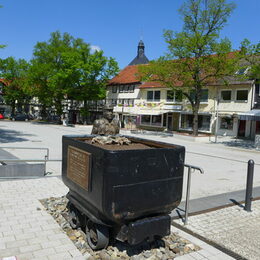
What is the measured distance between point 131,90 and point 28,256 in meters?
41.3

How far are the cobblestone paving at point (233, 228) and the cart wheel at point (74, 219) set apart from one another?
82.8 inches

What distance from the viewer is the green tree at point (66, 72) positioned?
40250mm

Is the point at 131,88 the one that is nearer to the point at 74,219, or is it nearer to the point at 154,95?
the point at 154,95

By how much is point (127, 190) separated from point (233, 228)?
2.83 meters

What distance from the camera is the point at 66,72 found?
4006 cm

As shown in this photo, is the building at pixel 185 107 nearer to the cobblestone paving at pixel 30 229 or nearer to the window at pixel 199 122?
the window at pixel 199 122

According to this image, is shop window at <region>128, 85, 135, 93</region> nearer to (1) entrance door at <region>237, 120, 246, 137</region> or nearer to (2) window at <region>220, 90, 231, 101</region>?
(2) window at <region>220, 90, 231, 101</region>

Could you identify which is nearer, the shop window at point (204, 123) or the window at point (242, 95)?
the window at point (242, 95)

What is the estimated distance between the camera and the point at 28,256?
13.8 feet

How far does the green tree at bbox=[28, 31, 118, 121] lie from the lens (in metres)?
40.2

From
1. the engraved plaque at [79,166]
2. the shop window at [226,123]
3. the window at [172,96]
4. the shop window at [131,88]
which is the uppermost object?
the shop window at [131,88]

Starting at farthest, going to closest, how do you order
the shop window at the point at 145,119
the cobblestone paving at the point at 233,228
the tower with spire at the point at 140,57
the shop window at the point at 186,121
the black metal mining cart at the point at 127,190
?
the tower with spire at the point at 140,57
the shop window at the point at 145,119
the shop window at the point at 186,121
the cobblestone paving at the point at 233,228
the black metal mining cart at the point at 127,190

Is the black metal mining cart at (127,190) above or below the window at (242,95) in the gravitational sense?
below

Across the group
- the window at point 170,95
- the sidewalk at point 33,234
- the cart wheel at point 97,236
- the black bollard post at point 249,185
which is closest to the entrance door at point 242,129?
the window at point 170,95
